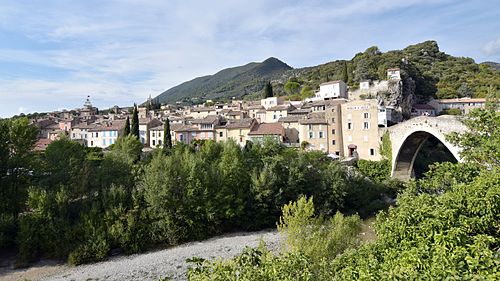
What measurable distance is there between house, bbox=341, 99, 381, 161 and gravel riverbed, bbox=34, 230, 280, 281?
18902 millimetres

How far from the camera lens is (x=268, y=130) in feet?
144

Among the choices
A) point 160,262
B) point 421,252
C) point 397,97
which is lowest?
point 160,262

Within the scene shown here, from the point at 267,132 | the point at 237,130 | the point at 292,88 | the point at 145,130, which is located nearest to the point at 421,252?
the point at 267,132

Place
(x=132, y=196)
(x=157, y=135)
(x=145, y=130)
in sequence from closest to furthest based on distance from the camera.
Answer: (x=132, y=196), (x=157, y=135), (x=145, y=130)

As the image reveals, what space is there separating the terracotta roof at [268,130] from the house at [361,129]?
838 cm

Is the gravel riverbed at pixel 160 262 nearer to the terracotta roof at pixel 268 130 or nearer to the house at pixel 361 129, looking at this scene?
the house at pixel 361 129

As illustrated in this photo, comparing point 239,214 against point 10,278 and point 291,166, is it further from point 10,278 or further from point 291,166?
point 10,278

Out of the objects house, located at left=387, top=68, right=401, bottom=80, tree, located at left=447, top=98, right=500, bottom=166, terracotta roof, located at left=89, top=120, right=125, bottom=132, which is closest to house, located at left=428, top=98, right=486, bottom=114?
house, located at left=387, top=68, right=401, bottom=80

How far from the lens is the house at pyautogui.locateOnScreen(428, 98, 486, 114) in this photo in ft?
184

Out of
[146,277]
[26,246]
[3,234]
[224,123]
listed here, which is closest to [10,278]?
[26,246]

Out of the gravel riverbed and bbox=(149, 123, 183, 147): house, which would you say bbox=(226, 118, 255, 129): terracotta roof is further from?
the gravel riverbed

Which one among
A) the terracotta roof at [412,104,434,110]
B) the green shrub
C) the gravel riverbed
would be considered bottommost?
the gravel riverbed

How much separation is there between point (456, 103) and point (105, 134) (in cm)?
5953

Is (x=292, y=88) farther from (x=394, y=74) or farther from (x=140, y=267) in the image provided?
(x=140, y=267)
